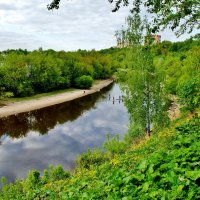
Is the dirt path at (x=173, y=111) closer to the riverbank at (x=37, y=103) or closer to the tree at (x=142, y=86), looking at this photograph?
the tree at (x=142, y=86)

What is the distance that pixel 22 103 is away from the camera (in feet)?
233

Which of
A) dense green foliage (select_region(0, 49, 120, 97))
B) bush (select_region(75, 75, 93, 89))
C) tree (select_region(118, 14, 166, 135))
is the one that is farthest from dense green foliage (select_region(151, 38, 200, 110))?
dense green foliage (select_region(0, 49, 120, 97))

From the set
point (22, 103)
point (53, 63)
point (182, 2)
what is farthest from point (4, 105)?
point (182, 2)

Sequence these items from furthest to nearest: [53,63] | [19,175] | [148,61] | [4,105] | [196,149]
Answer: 1. [53,63]
2. [4,105]
3. [148,61]
4. [19,175]
5. [196,149]

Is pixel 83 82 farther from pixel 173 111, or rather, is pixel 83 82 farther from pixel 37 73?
pixel 173 111

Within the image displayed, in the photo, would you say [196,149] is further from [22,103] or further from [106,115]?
[22,103]

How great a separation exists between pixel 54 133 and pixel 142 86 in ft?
64.9

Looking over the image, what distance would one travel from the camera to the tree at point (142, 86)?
34531mm

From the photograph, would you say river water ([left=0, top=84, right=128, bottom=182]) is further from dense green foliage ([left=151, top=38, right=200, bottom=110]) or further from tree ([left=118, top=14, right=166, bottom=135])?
dense green foliage ([left=151, top=38, right=200, bottom=110])

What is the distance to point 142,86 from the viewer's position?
35.0 m

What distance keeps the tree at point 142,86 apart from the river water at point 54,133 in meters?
9.02

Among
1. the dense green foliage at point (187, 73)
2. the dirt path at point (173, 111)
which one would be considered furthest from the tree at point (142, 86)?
the dirt path at point (173, 111)

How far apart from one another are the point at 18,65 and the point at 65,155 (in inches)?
1920

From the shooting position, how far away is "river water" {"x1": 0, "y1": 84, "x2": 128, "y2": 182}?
36.1 metres
